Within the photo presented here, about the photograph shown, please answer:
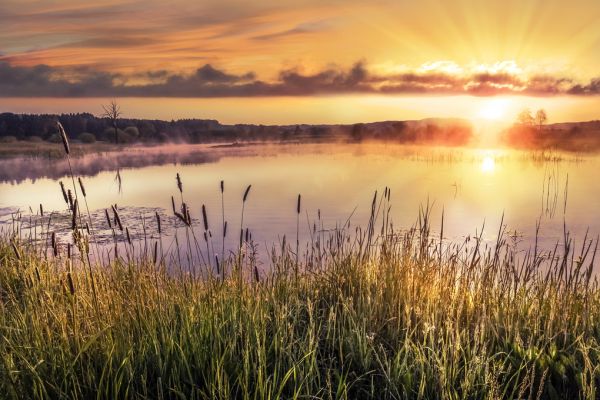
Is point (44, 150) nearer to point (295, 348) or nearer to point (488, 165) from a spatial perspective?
point (488, 165)

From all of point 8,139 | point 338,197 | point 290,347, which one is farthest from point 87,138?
point 290,347

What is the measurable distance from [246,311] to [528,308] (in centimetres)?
307

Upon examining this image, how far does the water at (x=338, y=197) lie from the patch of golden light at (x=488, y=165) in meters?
0.12

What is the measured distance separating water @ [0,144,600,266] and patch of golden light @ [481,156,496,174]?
0.12m

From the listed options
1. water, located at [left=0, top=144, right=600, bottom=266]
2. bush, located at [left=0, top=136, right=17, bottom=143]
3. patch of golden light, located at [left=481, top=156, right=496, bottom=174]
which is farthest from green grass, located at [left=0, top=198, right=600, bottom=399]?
bush, located at [left=0, top=136, right=17, bottom=143]

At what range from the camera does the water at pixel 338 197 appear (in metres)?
14.4

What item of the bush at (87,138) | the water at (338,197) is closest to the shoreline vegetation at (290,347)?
the water at (338,197)

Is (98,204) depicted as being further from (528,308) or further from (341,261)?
(528,308)

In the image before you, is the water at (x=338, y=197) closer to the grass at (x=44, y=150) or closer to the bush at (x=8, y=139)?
the grass at (x=44, y=150)

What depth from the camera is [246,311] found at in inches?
163

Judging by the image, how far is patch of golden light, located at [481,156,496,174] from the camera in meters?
32.4

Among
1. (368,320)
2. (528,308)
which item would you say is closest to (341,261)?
(368,320)

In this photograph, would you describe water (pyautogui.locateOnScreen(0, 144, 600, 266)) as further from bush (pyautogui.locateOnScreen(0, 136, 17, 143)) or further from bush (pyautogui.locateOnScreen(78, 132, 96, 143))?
bush (pyautogui.locateOnScreen(0, 136, 17, 143))

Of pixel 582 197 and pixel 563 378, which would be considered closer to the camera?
pixel 563 378
